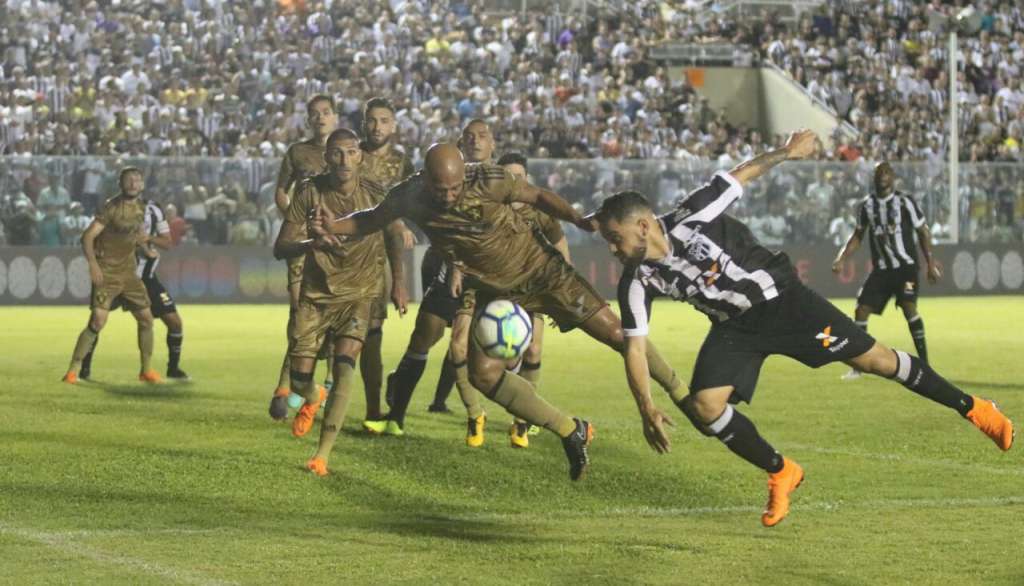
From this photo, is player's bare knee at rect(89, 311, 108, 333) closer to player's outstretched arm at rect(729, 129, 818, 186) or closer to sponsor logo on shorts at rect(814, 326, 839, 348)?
player's outstretched arm at rect(729, 129, 818, 186)

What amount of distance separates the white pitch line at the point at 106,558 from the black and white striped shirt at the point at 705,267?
2382mm

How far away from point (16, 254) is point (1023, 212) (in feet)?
63.4

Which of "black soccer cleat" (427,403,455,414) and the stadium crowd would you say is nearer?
"black soccer cleat" (427,403,455,414)

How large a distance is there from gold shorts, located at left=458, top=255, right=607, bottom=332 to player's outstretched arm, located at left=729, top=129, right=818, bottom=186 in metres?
1.43

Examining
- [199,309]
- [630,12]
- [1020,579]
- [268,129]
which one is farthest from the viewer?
[630,12]

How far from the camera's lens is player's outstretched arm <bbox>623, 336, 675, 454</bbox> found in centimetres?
816

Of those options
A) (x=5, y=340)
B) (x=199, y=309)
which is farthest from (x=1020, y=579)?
(x=199, y=309)

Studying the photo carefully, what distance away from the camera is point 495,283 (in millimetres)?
→ 9836

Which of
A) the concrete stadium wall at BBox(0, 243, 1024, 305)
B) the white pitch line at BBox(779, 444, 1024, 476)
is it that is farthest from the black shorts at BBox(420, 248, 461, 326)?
the concrete stadium wall at BBox(0, 243, 1024, 305)

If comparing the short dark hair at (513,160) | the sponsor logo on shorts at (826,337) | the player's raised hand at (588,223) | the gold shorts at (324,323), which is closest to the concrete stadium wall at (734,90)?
the short dark hair at (513,160)

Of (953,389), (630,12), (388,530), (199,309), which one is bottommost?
(199,309)

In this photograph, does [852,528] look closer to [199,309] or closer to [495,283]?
[495,283]

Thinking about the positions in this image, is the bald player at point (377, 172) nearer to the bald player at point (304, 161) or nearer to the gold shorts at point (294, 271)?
the bald player at point (304, 161)

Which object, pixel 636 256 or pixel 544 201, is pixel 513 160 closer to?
pixel 544 201
